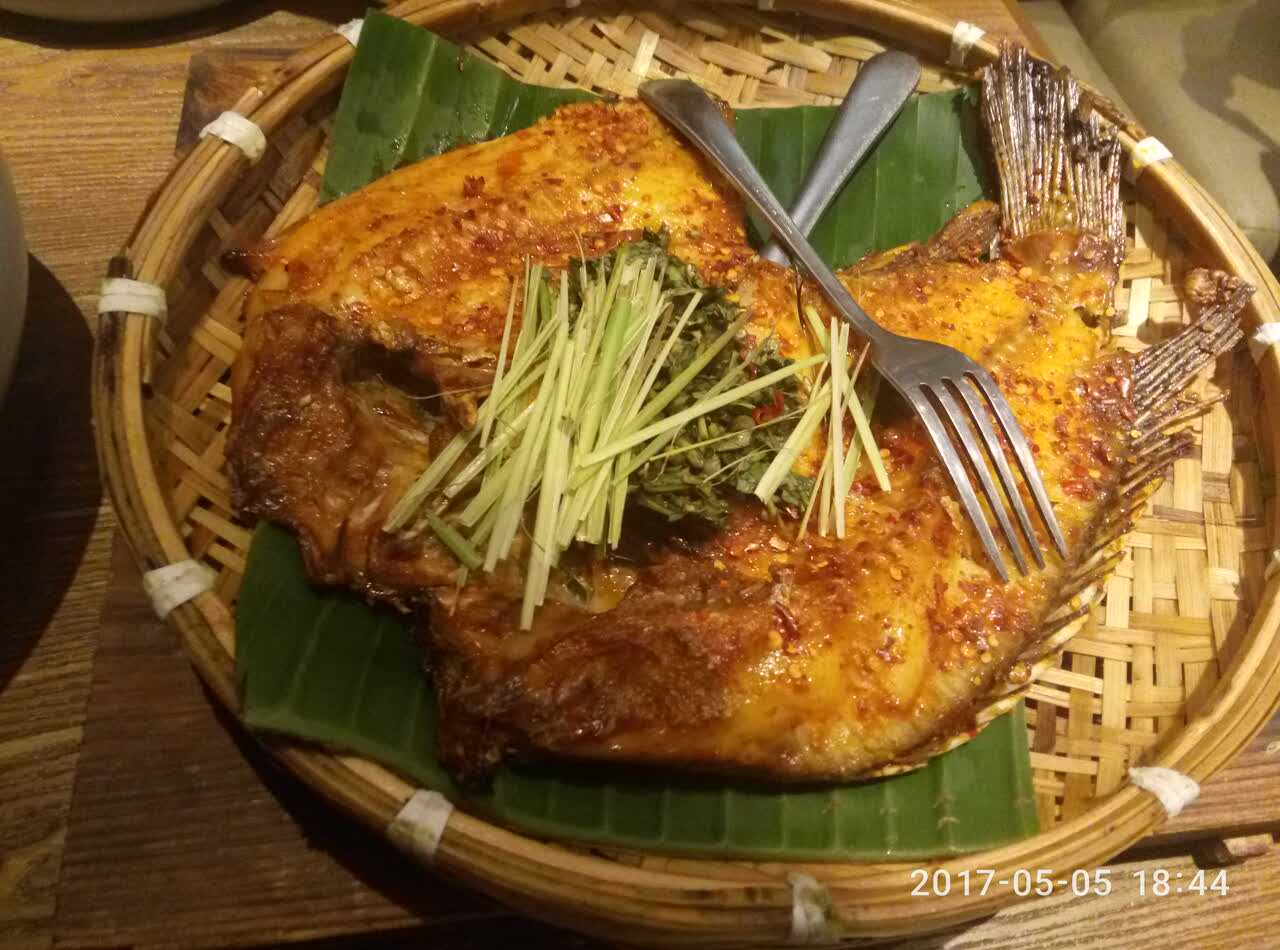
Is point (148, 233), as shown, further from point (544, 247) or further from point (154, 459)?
point (544, 247)

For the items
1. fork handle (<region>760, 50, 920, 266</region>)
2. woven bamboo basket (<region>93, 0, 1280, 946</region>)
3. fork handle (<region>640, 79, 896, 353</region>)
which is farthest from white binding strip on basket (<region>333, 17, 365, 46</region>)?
fork handle (<region>760, 50, 920, 266</region>)

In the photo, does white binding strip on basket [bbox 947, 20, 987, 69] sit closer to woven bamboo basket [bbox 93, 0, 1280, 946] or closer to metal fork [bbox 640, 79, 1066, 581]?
woven bamboo basket [bbox 93, 0, 1280, 946]

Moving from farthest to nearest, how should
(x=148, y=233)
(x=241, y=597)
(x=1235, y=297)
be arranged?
1. (x=1235, y=297)
2. (x=148, y=233)
3. (x=241, y=597)

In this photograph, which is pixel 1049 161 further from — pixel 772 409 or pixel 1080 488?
pixel 772 409

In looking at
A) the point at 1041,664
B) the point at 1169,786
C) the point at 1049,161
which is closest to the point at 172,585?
the point at 1041,664

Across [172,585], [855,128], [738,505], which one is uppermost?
[855,128]

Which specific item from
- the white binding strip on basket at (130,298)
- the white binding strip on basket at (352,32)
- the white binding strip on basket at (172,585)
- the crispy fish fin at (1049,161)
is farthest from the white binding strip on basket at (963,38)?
the white binding strip on basket at (172,585)

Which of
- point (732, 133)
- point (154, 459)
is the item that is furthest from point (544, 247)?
point (154, 459)
